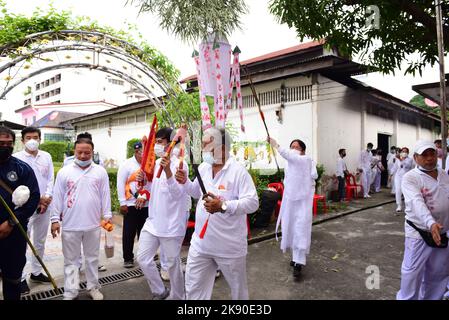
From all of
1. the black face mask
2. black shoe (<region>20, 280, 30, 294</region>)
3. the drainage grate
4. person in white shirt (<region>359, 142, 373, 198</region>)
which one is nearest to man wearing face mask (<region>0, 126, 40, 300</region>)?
the black face mask

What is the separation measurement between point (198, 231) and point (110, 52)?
5838 mm

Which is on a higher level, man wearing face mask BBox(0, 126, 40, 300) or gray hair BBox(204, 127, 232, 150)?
gray hair BBox(204, 127, 232, 150)

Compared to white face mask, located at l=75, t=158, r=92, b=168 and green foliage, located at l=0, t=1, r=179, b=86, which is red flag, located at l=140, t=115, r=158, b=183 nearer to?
white face mask, located at l=75, t=158, r=92, b=168

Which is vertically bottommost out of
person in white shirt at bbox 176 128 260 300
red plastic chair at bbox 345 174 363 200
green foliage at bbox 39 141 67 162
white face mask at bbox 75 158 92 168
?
red plastic chair at bbox 345 174 363 200

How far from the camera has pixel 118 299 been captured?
A: 384 centimetres

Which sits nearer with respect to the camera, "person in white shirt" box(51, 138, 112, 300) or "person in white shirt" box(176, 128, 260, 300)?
"person in white shirt" box(176, 128, 260, 300)

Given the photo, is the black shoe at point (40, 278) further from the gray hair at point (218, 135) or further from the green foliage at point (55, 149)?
the green foliage at point (55, 149)

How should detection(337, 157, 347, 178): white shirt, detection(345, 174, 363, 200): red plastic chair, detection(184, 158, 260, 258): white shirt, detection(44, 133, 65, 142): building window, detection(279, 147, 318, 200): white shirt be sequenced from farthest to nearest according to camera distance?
1. detection(44, 133, 65, 142): building window
2. detection(345, 174, 363, 200): red plastic chair
3. detection(337, 157, 347, 178): white shirt
4. detection(279, 147, 318, 200): white shirt
5. detection(184, 158, 260, 258): white shirt

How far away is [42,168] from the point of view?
453cm

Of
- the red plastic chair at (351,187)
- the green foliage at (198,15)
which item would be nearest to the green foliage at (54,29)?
the green foliage at (198,15)

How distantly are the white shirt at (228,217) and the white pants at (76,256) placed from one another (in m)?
1.56

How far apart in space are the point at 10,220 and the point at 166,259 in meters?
1.53

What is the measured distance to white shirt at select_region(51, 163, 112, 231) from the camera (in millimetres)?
3641

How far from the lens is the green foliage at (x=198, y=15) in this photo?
5.31m
